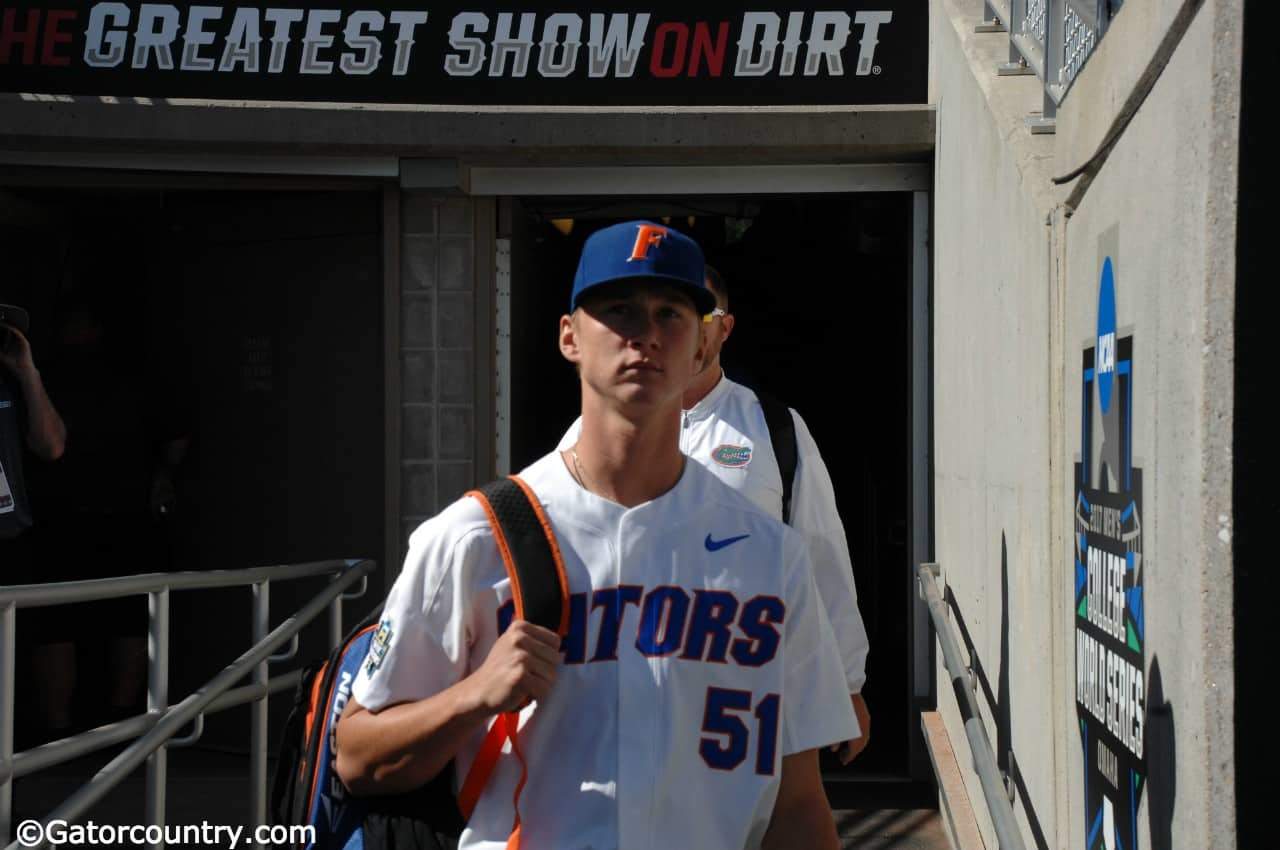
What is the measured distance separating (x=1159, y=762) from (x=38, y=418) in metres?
4.31

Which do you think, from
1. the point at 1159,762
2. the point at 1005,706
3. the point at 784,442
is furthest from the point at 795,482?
the point at 1159,762

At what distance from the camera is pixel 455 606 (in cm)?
224

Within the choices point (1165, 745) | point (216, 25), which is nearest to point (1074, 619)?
point (1165, 745)

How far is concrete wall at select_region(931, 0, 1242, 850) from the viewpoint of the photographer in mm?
2213

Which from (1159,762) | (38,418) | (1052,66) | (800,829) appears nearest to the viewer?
(800,829)

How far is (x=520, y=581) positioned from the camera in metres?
2.22

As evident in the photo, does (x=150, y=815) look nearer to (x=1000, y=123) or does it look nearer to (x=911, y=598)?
(x=1000, y=123)

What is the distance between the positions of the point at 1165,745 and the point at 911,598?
4938 millimetres

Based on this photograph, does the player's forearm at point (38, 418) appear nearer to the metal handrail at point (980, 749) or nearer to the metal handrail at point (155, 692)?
the metal handrail at point (155, 692)

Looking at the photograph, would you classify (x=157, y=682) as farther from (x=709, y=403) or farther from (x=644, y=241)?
(x=644, y=241)

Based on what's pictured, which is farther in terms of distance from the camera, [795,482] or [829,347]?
[829,347]

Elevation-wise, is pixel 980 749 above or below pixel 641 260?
below

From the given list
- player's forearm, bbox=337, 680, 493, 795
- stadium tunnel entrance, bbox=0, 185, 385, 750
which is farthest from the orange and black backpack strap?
stadium tunnel entrance, bbox=0, 185, 385, 750

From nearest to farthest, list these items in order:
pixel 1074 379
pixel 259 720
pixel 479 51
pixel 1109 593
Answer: pixel 1109 593, pixel 1074 379, pixel 259 720, pixel 479 51
